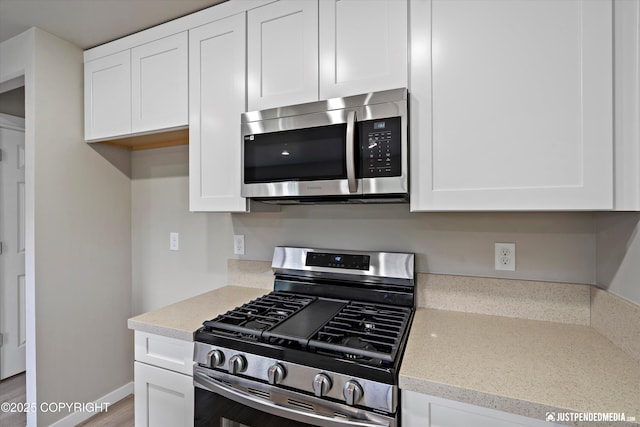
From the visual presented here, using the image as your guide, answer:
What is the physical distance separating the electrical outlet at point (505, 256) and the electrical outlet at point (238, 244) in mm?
1361

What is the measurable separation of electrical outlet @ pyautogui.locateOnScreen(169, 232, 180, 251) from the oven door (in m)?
1.19

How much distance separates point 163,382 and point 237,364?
43cm

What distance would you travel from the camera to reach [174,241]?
2.24 metres

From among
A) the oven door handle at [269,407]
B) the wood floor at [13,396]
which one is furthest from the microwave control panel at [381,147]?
the wood floor at [13,396]

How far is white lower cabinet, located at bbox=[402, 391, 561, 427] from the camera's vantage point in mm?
831

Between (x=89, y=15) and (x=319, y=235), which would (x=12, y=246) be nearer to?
(x=89, y=15)

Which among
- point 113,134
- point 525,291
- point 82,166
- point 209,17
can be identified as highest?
point 209,17

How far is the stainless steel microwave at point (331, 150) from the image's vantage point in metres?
1.20

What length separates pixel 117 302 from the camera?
2312mm

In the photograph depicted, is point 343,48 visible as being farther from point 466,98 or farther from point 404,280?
point 404,280

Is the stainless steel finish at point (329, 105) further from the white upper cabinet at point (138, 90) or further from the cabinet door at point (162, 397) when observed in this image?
the cabinet door at point (162, 397)

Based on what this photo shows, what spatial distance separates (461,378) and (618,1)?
121 cm

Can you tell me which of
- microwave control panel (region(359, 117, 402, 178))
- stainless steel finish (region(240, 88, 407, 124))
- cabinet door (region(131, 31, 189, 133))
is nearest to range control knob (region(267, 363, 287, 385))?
microwave control panel (region(359, 117, 402, 178))

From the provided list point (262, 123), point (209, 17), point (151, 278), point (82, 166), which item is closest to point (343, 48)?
point (262, 123)
